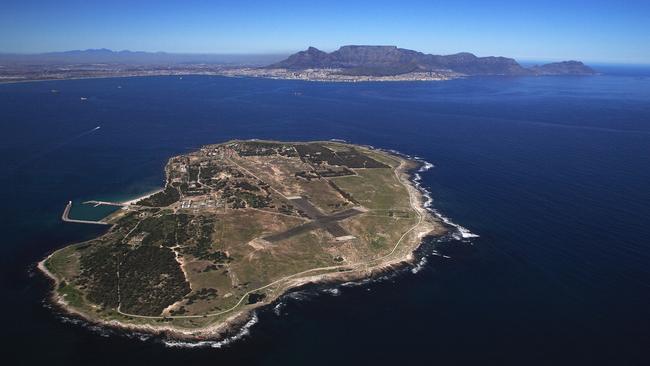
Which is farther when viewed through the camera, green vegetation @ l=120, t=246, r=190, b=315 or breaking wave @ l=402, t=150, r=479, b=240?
breaking wave @ l=402, t=150, r=479, b=240

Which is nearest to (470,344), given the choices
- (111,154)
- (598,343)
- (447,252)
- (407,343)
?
(407,343)

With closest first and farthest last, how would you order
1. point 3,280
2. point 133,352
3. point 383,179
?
point 133,352 → point 3,280 → point 383,179

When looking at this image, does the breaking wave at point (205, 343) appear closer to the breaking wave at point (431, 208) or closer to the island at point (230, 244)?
the island at point (230, 244)

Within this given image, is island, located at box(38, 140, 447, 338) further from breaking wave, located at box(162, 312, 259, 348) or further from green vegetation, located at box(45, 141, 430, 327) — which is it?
breaking wave, located at box(162, 312, 259, 348)

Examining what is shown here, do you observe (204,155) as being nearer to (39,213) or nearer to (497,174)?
(39,213)

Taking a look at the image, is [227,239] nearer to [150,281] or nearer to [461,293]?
[150,281]

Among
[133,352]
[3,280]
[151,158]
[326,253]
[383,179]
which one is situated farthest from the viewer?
[151,158]

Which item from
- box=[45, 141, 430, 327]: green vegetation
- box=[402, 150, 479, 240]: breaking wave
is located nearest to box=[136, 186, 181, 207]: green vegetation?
box=[45, 141, 430, 327]: green vegetation

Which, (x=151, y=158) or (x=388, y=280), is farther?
(x=151, y=158)
